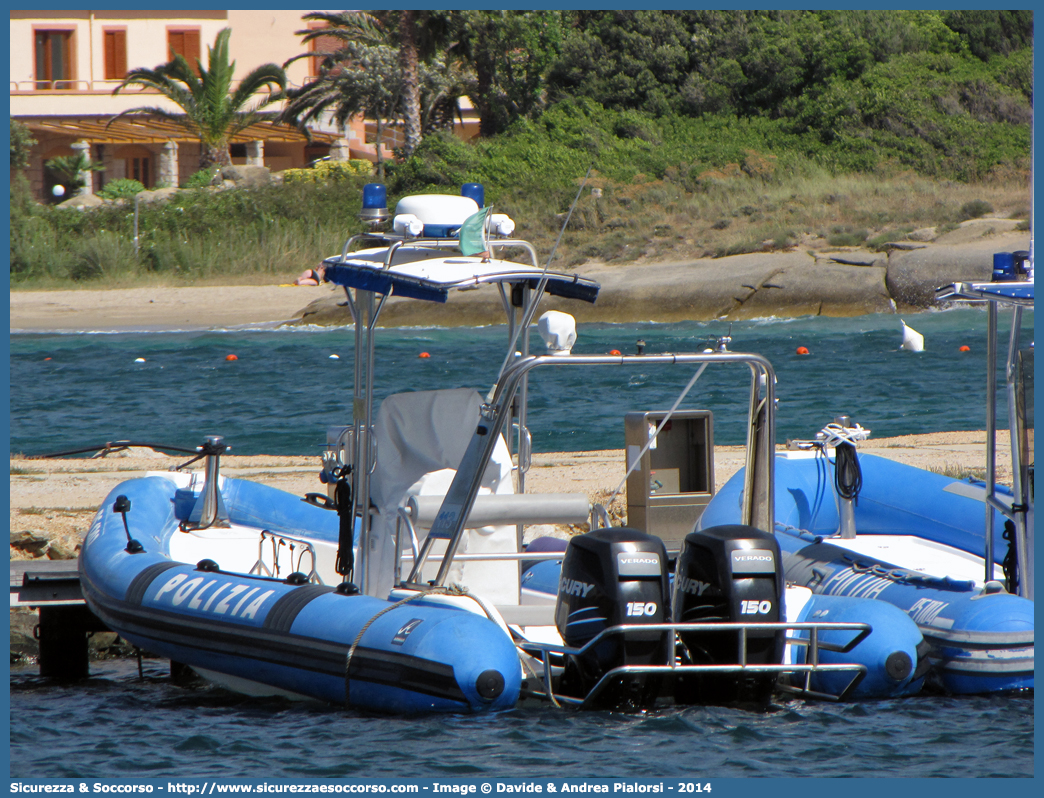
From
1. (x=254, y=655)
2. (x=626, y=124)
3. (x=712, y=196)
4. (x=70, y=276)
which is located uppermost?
(x=626, y=124)

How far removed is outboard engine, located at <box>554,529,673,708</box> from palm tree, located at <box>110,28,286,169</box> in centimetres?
Result: 3235

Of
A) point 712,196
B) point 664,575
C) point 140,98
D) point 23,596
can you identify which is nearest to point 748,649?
point 664,575

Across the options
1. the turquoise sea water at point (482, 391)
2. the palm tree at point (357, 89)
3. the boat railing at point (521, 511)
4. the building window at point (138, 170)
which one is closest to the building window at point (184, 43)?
the building window at point (138, 170)

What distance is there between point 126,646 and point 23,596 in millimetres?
838

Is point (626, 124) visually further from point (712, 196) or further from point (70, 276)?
point (70, 276)

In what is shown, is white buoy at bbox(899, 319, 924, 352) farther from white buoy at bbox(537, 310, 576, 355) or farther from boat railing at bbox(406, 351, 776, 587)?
white buoy at bbox(537, 310, 576, 355)

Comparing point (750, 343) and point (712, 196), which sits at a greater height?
point (712, 196)

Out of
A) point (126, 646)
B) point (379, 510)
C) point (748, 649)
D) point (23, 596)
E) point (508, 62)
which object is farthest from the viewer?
point (508, 62)

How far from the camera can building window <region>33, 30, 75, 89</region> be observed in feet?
130

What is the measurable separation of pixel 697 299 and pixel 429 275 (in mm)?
23452

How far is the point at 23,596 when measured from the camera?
705cm

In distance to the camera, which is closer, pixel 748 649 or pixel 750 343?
pixel 748 649

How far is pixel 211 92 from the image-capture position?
35625mm

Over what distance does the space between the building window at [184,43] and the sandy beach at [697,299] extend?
12.5 m
